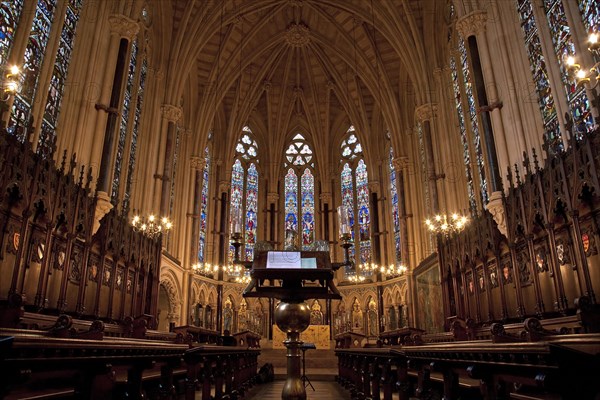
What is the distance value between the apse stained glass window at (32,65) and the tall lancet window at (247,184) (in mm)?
17493

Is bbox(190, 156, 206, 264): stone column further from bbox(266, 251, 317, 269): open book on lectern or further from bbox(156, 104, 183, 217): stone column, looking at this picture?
bbox(266, 251, 317, 269): open book on lectern

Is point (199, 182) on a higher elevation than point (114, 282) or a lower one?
higher

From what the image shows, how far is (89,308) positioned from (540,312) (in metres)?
11.4

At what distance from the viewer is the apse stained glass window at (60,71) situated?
1280cm

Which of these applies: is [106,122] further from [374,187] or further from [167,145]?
[374,187]

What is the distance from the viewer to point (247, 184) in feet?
103

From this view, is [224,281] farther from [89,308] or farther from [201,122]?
[89,308]

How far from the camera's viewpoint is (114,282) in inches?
549

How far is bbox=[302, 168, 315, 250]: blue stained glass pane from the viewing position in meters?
31.1

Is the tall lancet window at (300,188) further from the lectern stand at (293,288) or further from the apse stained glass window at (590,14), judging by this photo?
the lectern stand at (293,288)

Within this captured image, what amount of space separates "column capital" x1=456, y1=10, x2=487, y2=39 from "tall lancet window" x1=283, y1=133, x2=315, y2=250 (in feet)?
A: 59.3

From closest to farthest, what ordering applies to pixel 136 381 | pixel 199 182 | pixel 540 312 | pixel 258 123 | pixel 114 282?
1. pixel 136 381
2. pixel 540 312
3. pixel 114 282
4. pixel 199 182
5. pixel 258 123

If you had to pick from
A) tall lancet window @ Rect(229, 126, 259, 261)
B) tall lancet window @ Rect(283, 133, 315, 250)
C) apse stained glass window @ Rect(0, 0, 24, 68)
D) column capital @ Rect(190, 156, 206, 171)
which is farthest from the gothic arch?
apse stained glass window @ Rect(0, 0, 24, 68)

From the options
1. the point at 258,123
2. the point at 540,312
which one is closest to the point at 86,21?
the point at 540,312
